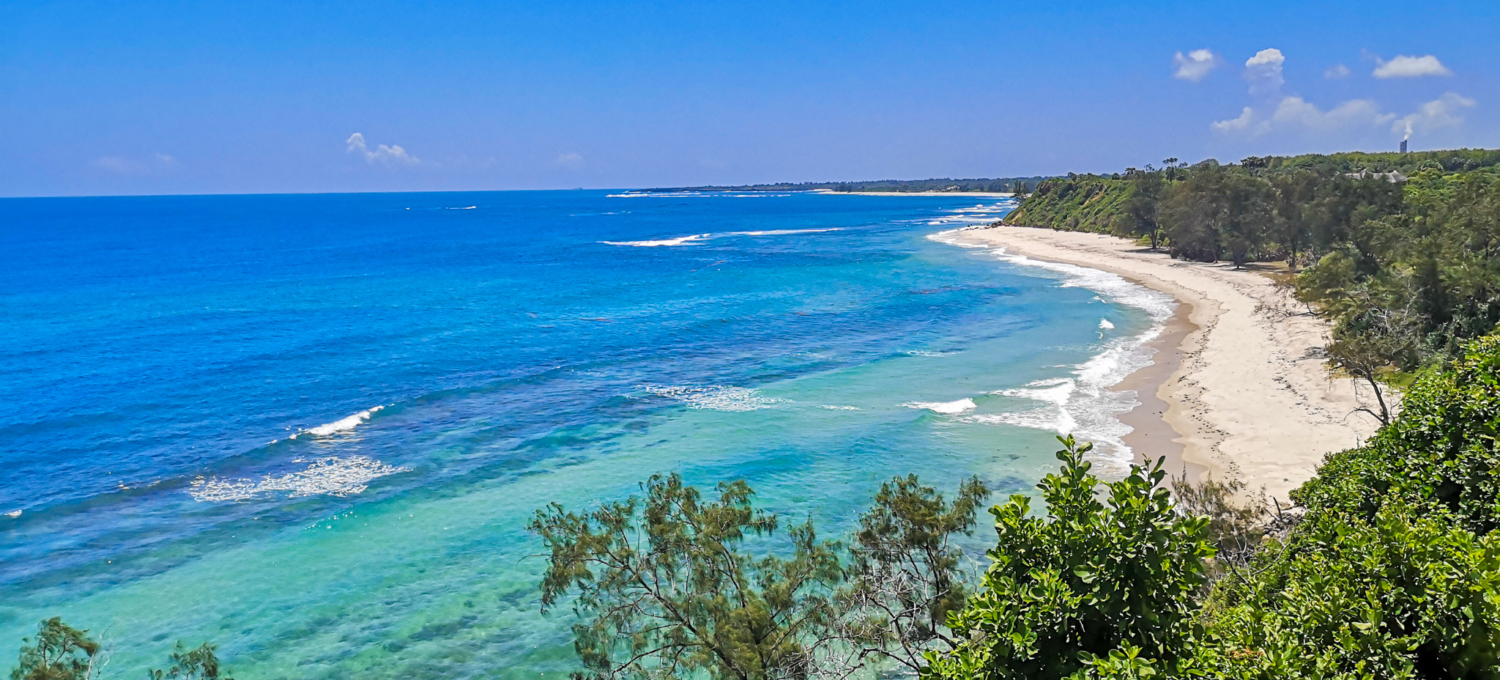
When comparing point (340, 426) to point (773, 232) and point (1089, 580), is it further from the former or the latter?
point (773, 232)

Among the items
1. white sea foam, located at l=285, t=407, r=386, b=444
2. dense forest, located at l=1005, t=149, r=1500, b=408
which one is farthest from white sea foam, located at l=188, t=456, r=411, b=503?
dense forest, located at l=1005, t=149, r=1500, b=408

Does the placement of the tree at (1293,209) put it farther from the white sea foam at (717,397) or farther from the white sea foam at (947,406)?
the white sea foam at (717,397)

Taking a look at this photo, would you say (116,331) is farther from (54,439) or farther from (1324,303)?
(1324,303)

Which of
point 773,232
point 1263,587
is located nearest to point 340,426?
point 1263,587

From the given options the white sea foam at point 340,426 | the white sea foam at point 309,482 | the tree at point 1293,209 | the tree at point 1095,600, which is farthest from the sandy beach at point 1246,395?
the white sea foam at point 340,426

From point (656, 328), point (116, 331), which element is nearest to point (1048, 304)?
point (656, 328)
